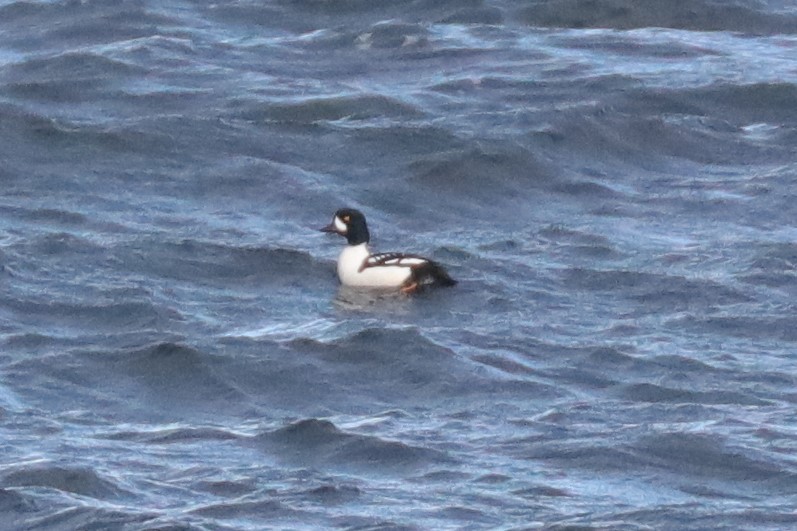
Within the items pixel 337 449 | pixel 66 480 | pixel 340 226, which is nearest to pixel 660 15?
pixel 340 226

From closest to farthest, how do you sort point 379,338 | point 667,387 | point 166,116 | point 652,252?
point 667,387, point 379,338, point 652,252, point 166,116

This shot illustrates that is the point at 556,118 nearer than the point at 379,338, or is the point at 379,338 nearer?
the point at 379,338

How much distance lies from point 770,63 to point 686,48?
43.3 inches

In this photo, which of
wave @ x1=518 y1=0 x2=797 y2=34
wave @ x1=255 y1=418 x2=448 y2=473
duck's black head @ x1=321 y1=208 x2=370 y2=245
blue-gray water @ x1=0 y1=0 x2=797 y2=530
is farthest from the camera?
wave @ x1=518 y1=0 x2=797 y2=34

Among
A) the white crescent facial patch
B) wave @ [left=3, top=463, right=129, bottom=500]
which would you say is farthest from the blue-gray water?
the white crescent facial patch

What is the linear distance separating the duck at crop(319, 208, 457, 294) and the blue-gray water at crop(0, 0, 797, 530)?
0.22 meters

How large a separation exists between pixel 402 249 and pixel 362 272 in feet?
3.62

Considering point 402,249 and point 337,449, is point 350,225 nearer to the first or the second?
point 402,249

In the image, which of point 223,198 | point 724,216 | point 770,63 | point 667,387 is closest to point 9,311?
point 223,198

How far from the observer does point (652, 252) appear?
61.1ft

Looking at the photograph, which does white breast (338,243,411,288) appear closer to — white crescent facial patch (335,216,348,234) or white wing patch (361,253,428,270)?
white wing patch (361,253,428,270)

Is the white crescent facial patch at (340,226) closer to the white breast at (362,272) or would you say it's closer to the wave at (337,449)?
the white breast at (362,272)

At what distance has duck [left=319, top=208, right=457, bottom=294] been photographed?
58.3 ft

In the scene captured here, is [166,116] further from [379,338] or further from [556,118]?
[379,338]
